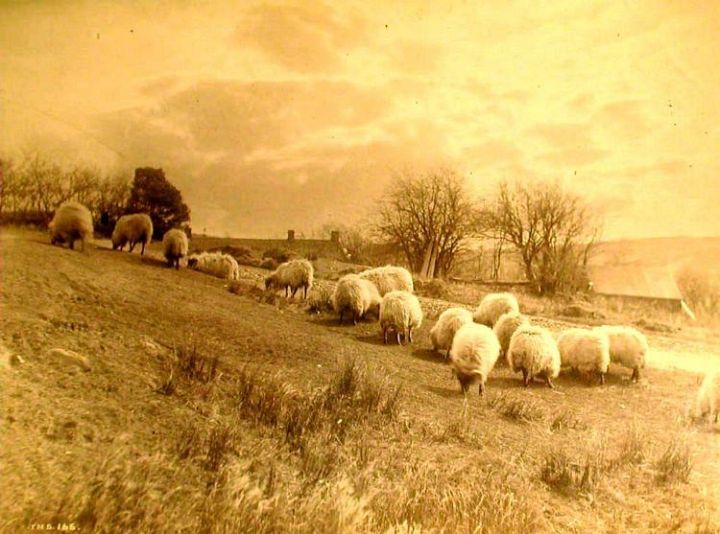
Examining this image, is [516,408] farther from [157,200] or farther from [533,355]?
[157,200]

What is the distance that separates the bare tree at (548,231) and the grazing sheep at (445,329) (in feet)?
1.54

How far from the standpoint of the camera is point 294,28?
281cm

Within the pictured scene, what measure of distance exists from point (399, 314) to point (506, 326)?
0.72 m

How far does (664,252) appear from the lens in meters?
3.23

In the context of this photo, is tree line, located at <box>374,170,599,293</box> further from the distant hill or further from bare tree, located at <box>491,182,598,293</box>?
the distant hill

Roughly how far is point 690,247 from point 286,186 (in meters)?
2.35

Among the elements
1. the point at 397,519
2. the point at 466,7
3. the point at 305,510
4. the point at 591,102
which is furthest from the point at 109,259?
the point at 591,102

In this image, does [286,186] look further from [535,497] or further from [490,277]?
[535,497]

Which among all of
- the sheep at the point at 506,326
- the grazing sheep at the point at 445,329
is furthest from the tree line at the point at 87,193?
the sheep at the point at 506,326

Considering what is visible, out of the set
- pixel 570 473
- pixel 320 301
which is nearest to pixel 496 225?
pixel 320 301

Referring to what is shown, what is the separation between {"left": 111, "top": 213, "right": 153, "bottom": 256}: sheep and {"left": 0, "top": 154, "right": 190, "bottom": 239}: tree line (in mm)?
32

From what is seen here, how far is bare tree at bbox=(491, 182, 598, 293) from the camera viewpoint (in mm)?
3096

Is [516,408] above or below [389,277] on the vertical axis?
below

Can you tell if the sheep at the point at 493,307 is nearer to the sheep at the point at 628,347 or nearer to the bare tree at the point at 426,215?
the bare tree at the point at 426,215
